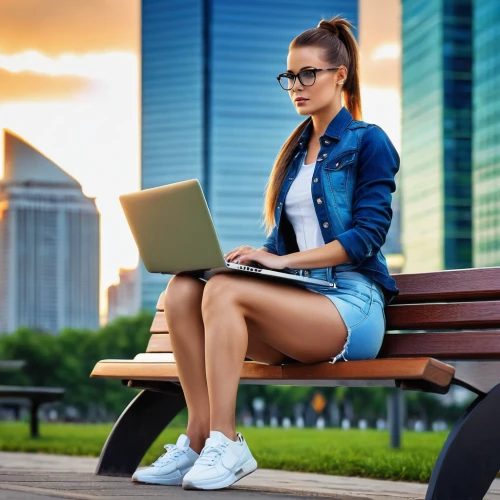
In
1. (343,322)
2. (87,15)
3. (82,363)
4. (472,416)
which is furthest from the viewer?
(87,15)

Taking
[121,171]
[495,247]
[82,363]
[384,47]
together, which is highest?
[384,47]

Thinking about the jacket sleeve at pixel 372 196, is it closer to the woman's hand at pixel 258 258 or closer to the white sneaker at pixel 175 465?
the woman's hand at pixel 258 258

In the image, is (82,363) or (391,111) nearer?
(82,363)

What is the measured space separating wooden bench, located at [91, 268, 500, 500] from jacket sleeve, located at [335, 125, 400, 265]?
13.3 inches

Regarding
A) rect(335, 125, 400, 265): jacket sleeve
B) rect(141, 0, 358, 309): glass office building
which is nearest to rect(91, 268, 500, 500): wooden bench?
rect(335, 125, 400, 265): jacket sleeve

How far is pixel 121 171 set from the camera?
11644 cm

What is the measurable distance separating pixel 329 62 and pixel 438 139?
282 ft

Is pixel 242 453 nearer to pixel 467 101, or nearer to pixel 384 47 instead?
pixel 467 101

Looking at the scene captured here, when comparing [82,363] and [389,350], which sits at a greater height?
[389,350]

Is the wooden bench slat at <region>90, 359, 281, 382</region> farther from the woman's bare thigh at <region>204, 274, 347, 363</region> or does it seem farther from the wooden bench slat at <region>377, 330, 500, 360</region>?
the wooden bench slat at <region>377, 330, 500, 360</region>

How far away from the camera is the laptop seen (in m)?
3.30

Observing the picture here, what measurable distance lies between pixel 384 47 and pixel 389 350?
4341 inches

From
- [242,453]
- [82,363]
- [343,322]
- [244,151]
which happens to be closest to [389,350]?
[343,322]

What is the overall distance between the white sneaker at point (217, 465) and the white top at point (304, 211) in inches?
33.4
